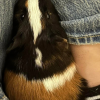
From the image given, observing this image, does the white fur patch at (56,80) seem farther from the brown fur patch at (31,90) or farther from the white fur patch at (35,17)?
the white fur patch at (35,17)

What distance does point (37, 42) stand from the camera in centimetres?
74

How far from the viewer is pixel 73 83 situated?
838mm

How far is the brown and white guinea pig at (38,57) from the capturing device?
2.43ft

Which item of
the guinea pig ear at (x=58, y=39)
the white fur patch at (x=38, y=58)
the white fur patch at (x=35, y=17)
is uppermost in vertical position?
the white fur patch at (x=35, y=17)

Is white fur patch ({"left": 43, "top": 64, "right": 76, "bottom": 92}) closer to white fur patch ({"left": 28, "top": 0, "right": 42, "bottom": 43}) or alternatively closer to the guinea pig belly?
the guinea pig belly

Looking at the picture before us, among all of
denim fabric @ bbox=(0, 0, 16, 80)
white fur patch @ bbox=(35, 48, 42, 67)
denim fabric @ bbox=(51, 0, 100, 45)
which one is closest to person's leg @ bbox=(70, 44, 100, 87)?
denim fabric @ bbox=(51, 0, 100, 45)

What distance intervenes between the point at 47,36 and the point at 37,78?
7.7 inches

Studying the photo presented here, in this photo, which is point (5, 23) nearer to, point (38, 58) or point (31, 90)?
point (38, 58)

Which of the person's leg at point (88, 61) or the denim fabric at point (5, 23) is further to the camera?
the person's leg at point (88, 61)

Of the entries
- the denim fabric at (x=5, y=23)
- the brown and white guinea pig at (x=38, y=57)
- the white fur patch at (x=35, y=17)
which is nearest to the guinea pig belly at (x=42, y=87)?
the brown and white guinea pig at (x=38, y=57)

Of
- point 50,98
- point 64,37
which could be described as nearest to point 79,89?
point 50,98

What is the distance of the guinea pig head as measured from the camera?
74cm

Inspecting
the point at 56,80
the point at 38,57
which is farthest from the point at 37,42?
the point at 56,80

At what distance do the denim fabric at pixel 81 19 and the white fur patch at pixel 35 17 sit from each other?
119 millimetres
